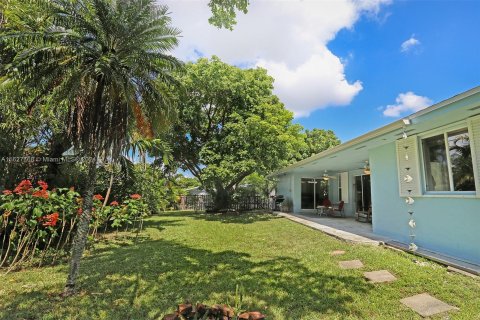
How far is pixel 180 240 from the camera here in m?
9.42

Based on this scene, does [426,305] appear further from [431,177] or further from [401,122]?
[431,177]

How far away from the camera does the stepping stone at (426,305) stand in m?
3.76

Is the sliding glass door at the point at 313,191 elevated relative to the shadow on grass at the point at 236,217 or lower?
elevated

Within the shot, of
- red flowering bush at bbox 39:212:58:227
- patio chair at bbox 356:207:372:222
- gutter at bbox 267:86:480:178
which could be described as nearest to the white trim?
gutter at bbox 267:86:480:178

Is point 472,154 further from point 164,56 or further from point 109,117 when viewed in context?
point 109,117

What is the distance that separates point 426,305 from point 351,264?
2083mm

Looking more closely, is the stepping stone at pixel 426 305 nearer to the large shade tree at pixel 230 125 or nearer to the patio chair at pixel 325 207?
the large shade tree at pixel 230 125

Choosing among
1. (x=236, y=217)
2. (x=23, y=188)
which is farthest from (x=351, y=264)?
(x=236, y=217)

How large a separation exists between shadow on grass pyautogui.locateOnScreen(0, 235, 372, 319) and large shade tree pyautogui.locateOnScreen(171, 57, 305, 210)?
864 cm

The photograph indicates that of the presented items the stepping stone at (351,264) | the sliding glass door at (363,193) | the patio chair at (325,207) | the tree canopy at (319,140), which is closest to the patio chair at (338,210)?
the patio chair at (325,207)

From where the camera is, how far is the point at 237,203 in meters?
22.1

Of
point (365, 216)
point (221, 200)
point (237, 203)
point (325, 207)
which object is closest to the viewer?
point (365, 216)

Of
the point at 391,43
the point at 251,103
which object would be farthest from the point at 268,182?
the point at 391,43

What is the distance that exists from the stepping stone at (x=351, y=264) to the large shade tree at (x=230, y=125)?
28.8ft
